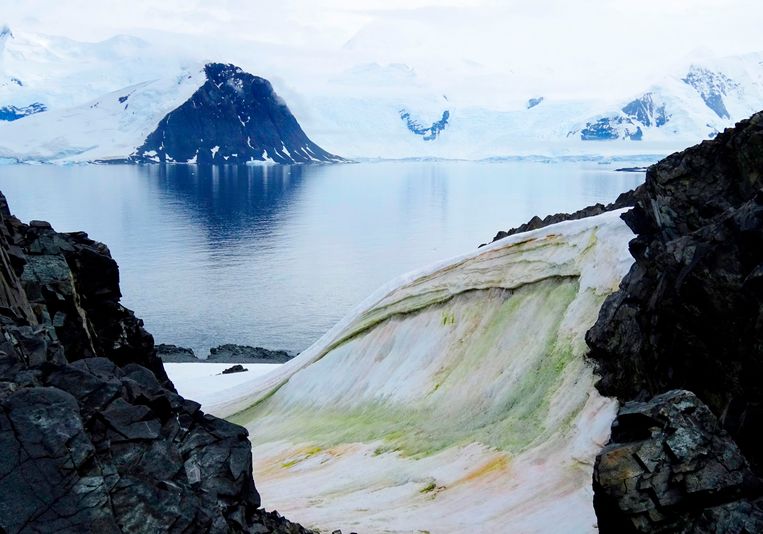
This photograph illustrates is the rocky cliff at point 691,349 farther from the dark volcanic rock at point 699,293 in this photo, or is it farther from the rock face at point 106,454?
the rock face at point 106,454

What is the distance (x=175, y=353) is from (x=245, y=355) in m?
5.29

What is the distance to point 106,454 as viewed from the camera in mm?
11672

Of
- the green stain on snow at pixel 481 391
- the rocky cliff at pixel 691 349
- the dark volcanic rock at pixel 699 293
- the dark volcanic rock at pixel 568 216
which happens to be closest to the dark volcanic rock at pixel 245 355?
the dark volcanic rock at pixel 568 216

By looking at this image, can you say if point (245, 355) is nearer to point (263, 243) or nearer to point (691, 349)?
point (691, 349)

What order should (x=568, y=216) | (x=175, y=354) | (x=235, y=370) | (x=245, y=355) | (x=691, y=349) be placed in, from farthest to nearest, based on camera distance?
(x=245, y=355) → (x=175, y=354) → (x=235, y=370) → (x=568, y=216) → (x=691, y=349)

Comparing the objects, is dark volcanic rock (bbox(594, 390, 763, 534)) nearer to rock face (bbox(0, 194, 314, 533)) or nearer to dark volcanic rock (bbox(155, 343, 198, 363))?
rock face (bbox(0, 194, 314, 533))

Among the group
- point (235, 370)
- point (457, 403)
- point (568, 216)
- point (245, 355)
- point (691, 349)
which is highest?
point (568, 216)

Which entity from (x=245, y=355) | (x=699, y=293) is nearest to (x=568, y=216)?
(x=699, y=293)

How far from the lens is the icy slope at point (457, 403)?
689 inches

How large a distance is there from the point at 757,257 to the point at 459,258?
1385 centimetres

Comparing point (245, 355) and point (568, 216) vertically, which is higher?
point (568, 216)

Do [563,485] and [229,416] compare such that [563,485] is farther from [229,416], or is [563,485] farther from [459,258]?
[229,416]

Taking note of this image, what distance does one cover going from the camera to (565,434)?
60.9ft

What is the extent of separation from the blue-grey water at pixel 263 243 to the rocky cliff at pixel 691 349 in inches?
1890
